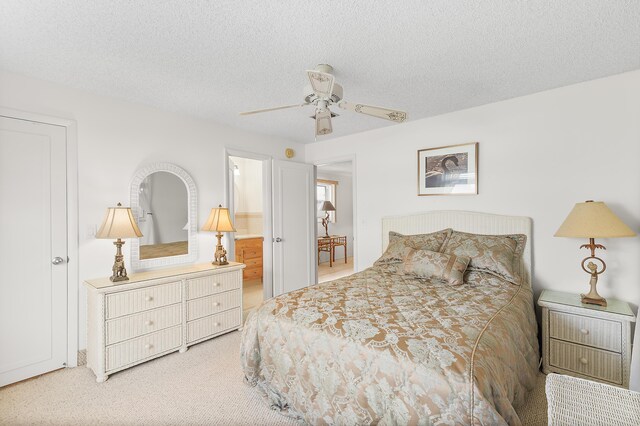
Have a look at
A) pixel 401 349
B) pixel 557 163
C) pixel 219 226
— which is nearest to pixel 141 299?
pixel 219 226

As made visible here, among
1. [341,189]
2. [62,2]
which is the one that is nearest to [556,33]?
[62,2]

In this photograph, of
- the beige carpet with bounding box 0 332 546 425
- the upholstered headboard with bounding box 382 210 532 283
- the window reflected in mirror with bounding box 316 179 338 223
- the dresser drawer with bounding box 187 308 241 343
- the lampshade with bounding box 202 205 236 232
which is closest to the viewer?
the beige carpet with bounding box 0 332 546 425

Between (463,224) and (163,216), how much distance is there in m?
3.13

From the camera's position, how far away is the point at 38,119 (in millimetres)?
2395

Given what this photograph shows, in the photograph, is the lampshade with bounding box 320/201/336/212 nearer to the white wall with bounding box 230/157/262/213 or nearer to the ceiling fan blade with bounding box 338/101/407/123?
the white wall with bounding box 230/157/262/213

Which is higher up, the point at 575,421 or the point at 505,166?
the point at 505,166

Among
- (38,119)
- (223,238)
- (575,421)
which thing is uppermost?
(38,119)

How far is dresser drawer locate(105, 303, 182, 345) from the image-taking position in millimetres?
2416

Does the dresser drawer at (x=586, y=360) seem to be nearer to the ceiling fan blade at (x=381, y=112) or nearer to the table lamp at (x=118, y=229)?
the ceiling fan blade at (x=381, y=112)

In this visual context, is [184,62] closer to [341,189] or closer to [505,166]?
[505,166]

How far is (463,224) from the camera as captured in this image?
125 inches

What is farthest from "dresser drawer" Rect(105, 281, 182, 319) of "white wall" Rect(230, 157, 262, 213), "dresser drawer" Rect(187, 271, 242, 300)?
"white wall" Rect(230, 157, 262, 213)

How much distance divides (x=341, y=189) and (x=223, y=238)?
Result: 4843 mm

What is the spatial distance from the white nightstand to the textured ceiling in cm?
181
